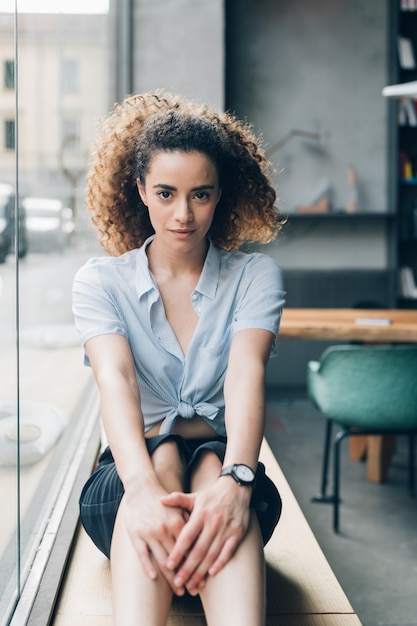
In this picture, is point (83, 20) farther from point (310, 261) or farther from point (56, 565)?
point (310, 261)

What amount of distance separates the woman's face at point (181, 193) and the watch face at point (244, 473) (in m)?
0.48

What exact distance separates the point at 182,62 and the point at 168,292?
374 cm

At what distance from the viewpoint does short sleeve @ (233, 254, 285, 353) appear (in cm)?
164

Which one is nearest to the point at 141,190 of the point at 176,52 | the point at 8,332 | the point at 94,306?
the point at 94,306

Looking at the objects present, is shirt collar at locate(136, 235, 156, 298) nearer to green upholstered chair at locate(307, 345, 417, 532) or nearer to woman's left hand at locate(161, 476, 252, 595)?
woman's left hand at locate(161, 476, 252, 595)

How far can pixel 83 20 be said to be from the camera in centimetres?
305

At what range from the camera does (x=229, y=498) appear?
1341mm

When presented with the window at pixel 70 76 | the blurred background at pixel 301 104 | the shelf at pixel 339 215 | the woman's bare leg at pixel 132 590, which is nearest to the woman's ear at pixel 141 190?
the woman's bare leg at pixel 132 590

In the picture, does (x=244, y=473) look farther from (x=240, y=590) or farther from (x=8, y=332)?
(x=8, y=332)

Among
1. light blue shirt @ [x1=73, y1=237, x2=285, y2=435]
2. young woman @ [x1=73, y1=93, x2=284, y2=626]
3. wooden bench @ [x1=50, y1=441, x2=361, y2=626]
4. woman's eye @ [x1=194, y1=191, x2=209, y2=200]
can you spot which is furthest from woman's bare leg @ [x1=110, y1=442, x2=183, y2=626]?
woman's eye @ [x1=194, y1=191, x2=209, y2=200]

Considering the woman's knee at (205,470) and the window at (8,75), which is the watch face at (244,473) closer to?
the woman's knee at (205,470)

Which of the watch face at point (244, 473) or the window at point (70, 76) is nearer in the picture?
the watch face at point (244, 473)

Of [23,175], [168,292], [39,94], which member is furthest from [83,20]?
[168,292]

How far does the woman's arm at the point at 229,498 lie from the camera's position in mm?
1278
